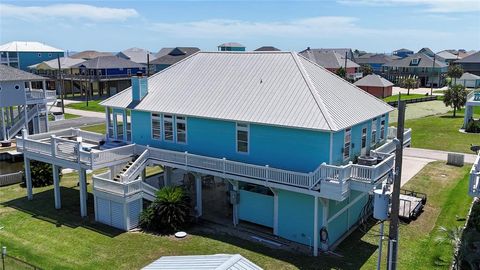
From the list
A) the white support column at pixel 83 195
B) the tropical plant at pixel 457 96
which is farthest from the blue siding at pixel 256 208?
the tropical plant at pixel 457 96

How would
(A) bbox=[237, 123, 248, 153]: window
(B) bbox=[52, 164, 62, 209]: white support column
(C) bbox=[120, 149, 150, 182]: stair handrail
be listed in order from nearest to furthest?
(A) bbox=[237, 123, 248, 153]: window < (C) bbox=[120, 149, 150, 182]: stair handrail < (B) bbox=[52, 164, 62, 209]: white support column

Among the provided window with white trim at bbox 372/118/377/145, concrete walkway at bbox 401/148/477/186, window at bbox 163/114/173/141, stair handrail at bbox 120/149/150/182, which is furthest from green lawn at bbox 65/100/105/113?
window with white trim at bbox 372/118/377/145

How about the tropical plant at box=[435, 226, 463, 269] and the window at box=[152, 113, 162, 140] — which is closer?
the tropical plant at box=[435, 226, 463, 269]

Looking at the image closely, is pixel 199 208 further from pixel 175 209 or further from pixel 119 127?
pixel 119 127

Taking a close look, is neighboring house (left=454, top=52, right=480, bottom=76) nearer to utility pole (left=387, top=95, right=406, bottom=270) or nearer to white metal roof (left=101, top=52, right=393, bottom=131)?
white metal roof (left=101, top=52, right=393, bottom=131)

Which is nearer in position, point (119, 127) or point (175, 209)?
point (175, 209)

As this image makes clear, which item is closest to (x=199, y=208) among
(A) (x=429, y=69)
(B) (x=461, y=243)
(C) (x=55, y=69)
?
(B) (x=461, y=243)

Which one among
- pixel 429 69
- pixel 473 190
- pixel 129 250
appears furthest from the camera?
pixel 429 69

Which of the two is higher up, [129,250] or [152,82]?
[152,82]
